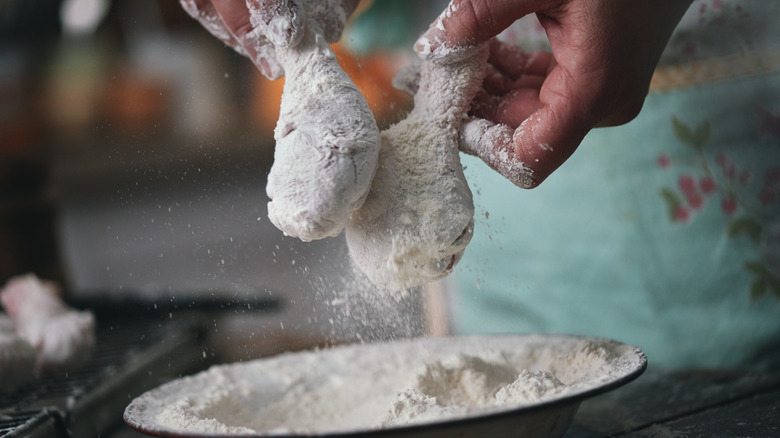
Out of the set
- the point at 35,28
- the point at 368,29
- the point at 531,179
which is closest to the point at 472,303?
the point at 368,29

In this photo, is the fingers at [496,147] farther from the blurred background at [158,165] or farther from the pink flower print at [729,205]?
the pink flower print at [729,205]

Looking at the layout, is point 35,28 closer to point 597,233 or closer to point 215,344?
point 215,344

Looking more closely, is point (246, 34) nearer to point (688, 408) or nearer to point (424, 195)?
point (424, 195)

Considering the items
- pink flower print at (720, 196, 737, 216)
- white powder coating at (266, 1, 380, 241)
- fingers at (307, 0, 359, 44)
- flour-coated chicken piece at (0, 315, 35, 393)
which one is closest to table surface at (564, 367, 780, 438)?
pink flower print at (720, 196, 737, 216)

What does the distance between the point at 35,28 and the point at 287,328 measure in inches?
45.9

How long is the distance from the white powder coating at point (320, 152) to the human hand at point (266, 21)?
0.03m

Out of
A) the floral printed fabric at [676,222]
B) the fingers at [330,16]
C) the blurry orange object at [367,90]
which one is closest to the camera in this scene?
the fingers at [330,16]

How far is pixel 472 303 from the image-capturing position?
1214 millimetres

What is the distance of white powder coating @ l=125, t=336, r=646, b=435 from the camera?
55 centimetres

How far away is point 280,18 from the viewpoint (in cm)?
58

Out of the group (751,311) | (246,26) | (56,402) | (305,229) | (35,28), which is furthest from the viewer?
(35,28)

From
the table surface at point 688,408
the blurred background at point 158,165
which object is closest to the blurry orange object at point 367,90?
the blurred background at point 158,165

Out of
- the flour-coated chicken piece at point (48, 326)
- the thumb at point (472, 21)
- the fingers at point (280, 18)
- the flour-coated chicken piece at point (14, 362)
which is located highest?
the thumb at point (472, 21)

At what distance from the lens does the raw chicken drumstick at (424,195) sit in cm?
56
